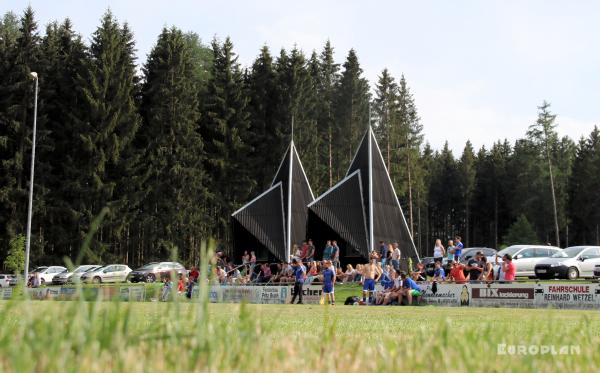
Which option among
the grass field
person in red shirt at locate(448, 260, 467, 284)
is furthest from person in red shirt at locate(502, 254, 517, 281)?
the grass field

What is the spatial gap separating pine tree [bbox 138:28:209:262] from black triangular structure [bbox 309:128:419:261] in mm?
20994

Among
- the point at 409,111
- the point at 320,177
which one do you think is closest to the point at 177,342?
the point at 320,177

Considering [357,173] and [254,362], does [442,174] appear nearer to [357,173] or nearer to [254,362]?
[357,173]

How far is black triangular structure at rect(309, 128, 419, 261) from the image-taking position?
41250 millimetres

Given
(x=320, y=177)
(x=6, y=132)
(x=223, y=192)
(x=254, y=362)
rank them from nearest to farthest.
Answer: (x=254, y=362)
(x=6, y=132)
(x=223, y=192)
(x=320, y=177)

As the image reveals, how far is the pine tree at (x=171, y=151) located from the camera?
60.8m

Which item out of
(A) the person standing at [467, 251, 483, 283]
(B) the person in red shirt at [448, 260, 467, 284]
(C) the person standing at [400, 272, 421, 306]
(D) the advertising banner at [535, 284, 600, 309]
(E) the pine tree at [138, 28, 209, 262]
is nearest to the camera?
(D) the advertising banner at [535, 284, 600, 309]

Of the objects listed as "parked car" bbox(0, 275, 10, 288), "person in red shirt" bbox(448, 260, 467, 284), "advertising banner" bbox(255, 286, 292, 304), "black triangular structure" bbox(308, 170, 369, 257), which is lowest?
"advertising banner" bbox(255, 286, 292, 304)

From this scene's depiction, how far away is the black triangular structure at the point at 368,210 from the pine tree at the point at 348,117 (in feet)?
110

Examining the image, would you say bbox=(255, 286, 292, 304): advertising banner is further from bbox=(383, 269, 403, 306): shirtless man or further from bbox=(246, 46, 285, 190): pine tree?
bbox=(246, 46, 285, 190): pine tree

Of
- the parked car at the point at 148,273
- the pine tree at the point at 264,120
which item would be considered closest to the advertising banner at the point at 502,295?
the parked car at the point at 148,273

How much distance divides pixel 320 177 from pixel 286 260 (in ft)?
100

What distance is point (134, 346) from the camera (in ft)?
10.5

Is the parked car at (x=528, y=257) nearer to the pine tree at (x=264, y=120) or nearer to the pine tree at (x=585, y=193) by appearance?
the pine tree at (x=264, y=120)
